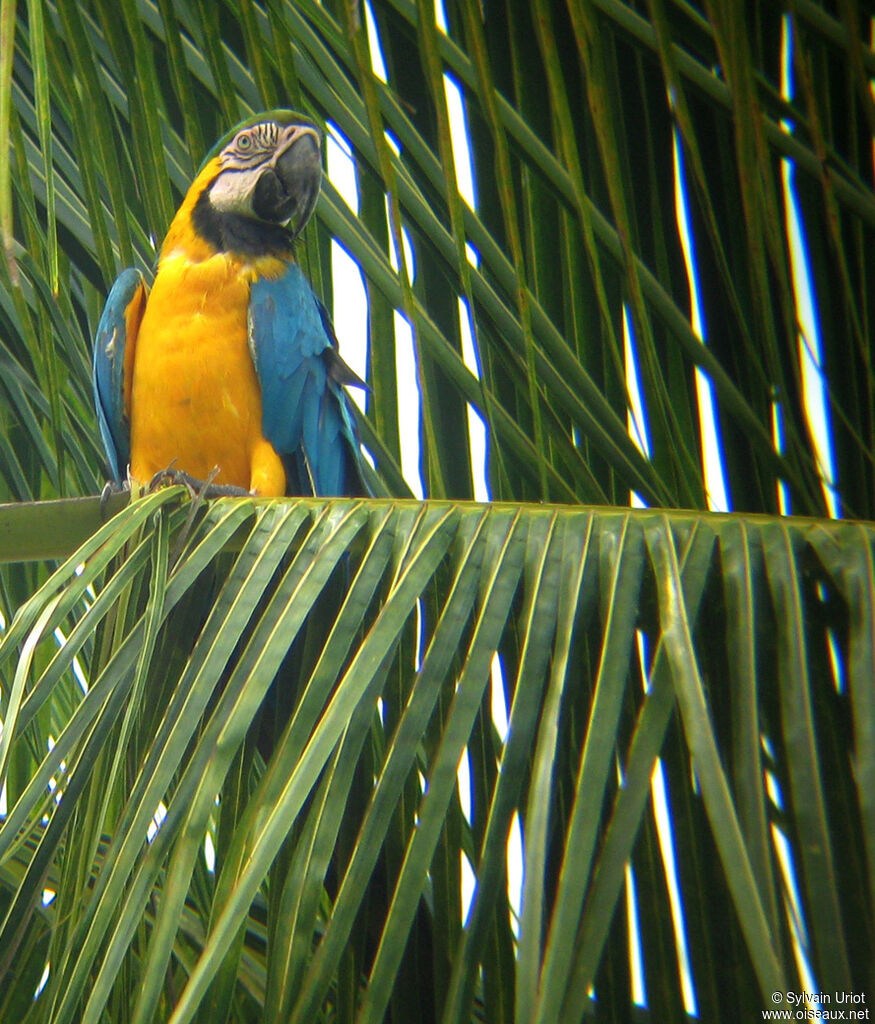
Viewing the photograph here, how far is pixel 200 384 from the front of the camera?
2219mm

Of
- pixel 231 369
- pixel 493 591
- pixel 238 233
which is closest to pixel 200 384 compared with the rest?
pixel 231 369

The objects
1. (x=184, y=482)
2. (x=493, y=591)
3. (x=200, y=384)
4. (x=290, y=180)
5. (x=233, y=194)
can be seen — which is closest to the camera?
(x=493, y=591)

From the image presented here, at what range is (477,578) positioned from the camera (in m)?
1.14

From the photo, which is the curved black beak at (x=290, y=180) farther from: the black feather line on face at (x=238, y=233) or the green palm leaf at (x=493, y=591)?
the green palm leaf at (x=493, y=591)

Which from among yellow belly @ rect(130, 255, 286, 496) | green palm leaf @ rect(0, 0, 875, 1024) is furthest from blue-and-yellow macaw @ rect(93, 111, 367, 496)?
green palm leaf @ rect(0, 0, 875, 1024)

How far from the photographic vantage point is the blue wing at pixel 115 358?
7.37 feet

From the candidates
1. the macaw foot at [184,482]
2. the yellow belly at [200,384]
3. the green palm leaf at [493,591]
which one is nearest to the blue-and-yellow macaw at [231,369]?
the yellow belly at [200,384]

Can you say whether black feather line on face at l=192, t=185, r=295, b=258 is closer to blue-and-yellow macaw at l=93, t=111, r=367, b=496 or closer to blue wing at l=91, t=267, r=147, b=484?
blue-and-yellow macaw at l=93, t=111, r=367, b=496

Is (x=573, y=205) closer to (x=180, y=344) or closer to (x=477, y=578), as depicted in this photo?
(x=477, y=578)

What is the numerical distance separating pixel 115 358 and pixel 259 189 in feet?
1.53

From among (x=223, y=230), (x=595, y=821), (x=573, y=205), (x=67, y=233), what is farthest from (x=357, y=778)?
(x=223, y=230)

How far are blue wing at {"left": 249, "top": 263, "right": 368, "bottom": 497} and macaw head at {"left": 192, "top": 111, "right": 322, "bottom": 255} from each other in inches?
6.4

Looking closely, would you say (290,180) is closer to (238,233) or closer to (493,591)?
(238,233)

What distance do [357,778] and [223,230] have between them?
4.78ft
